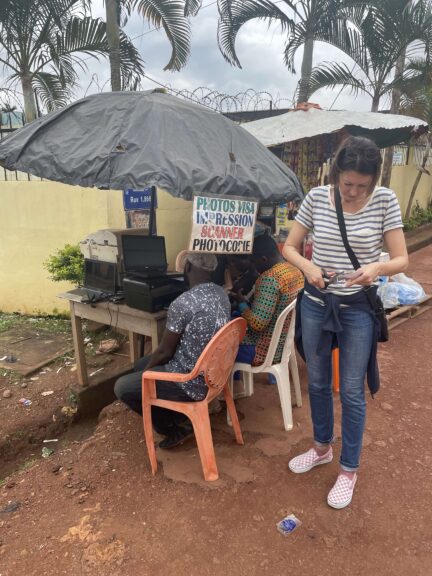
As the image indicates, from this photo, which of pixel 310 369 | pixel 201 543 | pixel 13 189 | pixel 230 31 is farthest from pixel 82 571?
pixel 230 31

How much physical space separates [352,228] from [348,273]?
0.22 m

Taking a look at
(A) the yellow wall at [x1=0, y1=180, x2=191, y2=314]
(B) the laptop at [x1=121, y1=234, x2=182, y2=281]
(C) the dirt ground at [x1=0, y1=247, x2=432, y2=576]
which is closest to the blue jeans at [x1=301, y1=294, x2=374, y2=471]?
(C) the dirt ground at [x1=0, y1=247, x2=432, y2=576]

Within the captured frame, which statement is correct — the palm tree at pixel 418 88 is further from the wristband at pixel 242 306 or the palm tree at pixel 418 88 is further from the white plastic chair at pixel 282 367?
the white plastic chair at pixel 282 367

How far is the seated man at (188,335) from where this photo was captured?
8.08ft

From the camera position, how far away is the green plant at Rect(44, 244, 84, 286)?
4.45 metres

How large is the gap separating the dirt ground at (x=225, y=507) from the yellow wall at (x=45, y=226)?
2.29 m

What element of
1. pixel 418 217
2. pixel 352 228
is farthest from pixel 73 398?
pixel 418 217

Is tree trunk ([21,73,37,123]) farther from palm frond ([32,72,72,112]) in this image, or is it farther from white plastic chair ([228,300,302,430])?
white plastic chair ([228,300,302,430])

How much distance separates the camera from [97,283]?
3545 mm

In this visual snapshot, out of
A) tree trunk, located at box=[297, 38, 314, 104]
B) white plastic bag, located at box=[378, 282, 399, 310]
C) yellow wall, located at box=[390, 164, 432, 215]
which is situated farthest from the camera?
yellow wall, located at box=[390, 164, 432, 215]

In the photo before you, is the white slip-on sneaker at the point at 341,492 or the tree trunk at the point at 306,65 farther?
the tree trunk at the point at 306,65

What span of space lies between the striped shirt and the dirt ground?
1.20 metres

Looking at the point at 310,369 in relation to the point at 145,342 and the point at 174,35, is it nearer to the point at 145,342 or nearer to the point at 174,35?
the point at 145,342

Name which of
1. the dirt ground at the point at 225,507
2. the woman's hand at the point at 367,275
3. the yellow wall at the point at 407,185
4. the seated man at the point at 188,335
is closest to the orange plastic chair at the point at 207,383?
the seated man at the point at 188,335
